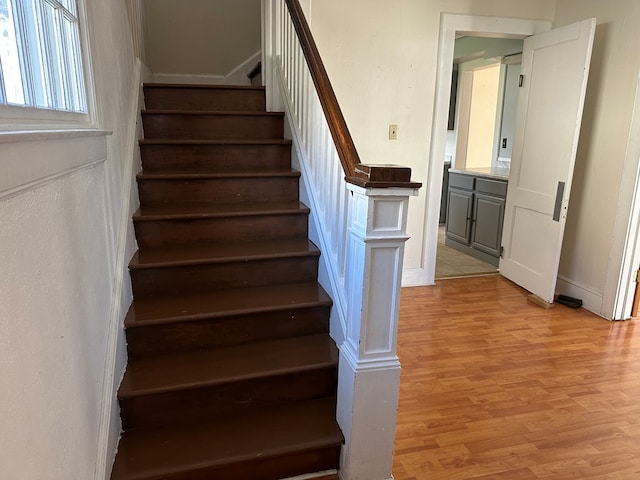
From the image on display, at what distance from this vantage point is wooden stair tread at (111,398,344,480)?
1562 millimetres

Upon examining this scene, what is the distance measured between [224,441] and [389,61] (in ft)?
9.59

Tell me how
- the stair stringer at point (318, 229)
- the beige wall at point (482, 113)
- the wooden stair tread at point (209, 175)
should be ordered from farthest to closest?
the beige wall at point (482, 113), the wooden stair tread at point (209, 175), the stair stringer at point (318, 229)

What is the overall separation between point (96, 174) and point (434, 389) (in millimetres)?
1888

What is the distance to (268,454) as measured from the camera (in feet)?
5.35

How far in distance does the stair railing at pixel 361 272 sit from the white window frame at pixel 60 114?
879 millimetres

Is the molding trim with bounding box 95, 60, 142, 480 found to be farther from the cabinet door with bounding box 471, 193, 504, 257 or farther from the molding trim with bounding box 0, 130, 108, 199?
the cabinet door with bounding box 471, 193, 504, 257

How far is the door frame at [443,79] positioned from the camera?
3510 mm

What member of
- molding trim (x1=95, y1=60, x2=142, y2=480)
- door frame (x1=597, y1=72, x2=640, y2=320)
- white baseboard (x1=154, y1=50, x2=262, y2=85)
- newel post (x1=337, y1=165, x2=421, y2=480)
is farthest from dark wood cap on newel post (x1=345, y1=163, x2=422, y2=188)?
white baseboard (x1=154, y1=50, x2=262, y2=85)

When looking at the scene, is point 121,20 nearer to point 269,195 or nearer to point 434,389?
point 269,195

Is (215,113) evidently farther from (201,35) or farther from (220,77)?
A: (201,35)

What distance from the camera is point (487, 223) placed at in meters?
4.64

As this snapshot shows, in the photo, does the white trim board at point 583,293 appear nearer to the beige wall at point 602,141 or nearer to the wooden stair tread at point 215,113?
the beige wall at point 602,141

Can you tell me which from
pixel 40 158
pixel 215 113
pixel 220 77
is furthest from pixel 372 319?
pixel 220 77

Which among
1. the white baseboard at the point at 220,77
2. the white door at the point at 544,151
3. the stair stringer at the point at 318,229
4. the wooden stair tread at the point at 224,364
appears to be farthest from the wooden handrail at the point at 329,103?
the white door at the point at 544,151
